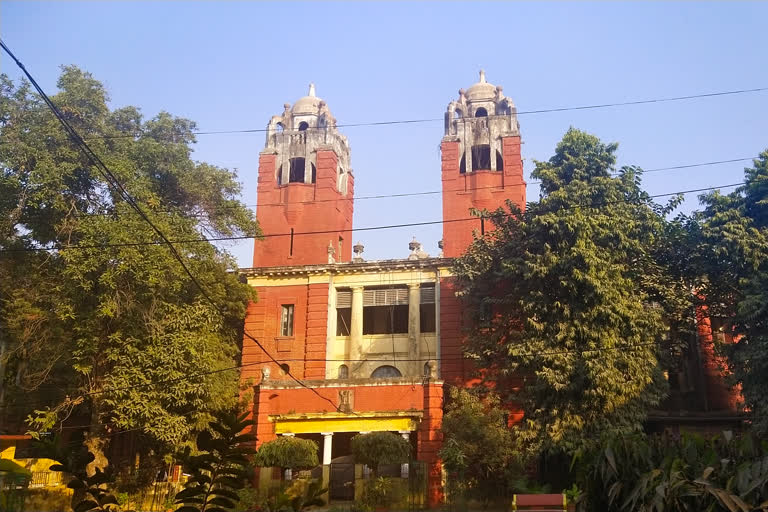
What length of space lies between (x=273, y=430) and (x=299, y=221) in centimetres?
965

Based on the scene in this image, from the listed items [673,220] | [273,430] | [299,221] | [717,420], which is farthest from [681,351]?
[299,221]

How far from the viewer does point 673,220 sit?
24.3 metres

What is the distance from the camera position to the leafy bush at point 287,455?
21.2m

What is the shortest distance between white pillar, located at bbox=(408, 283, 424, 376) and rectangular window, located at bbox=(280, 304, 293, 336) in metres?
4.72

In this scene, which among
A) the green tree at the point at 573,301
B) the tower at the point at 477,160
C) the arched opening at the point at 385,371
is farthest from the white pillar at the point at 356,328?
the green tree at the point at 573,301

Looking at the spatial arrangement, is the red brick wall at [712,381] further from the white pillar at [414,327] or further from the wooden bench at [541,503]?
the wooden bench at [541,503]

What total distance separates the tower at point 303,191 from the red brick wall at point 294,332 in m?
1.66

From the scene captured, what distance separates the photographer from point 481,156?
31156 mm

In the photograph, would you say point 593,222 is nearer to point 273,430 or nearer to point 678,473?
point 273,430

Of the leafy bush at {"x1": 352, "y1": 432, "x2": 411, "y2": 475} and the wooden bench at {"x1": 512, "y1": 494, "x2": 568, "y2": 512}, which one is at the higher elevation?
the leafy bush at {"x1": 352, "y1": 432, "x2": 411, "y2": 475}

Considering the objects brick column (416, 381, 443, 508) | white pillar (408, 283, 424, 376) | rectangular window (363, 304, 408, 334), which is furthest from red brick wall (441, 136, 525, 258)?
brick column (416, 381, 443, 508)

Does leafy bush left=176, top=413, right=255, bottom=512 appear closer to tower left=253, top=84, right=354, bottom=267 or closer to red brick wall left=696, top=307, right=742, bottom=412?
red brick wall left=696, top=307, right=742, bottom=412

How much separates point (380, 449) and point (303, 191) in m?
13.7

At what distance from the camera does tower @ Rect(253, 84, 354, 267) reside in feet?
99.9
